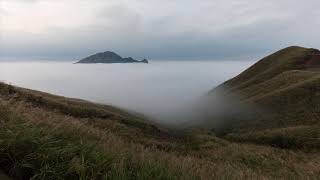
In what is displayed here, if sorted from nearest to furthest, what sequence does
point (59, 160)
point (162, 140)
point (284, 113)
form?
point (59, 160)
point (162, 140)
point (284, 113)

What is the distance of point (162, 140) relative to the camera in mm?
36062

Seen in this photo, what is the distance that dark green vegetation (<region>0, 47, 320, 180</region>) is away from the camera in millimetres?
7457

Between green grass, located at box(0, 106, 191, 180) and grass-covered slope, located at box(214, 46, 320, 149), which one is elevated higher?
green grass, located at box(0, 106, 191, 180)

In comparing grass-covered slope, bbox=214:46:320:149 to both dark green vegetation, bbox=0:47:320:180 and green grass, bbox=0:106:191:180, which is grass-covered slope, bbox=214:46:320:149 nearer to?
dark green vegetation, bbox=0:47:320:180

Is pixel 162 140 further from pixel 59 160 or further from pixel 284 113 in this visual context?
pixel 59 160

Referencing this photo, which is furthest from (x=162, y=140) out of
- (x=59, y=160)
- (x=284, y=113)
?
(x=59, y=160)

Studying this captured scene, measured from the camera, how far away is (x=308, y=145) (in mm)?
36469

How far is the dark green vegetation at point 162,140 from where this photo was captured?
24.5ft

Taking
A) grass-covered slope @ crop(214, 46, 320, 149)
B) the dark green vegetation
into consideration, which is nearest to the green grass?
the dark green vegetation

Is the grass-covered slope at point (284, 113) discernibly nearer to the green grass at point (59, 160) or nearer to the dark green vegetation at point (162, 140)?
the dark green vegetation at point (162, 140)

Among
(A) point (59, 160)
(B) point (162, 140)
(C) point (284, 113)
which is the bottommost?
(B) point (162, 140)

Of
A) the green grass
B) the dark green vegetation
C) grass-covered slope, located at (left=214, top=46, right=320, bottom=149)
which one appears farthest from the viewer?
grass-covered slope, located at (left=214, top=46, right=320, bottom=149)

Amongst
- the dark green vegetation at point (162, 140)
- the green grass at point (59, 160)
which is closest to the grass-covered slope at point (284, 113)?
the dark green vegetation at point (162, 140)

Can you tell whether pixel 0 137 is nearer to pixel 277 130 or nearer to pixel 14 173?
pixel 14 173
